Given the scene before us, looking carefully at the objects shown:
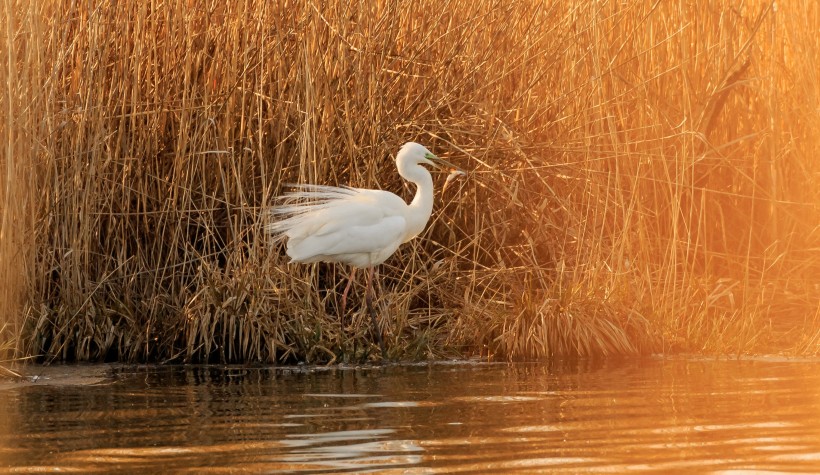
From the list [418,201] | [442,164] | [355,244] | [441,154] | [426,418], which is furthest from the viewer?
[441,154]

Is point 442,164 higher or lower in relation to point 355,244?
higher

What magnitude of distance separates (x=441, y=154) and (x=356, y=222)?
3.43 ft

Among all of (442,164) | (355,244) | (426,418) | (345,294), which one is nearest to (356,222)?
(355,244)

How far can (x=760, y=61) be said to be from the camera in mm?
7461

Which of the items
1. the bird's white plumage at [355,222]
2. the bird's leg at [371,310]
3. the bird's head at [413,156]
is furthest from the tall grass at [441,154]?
the bird's head at [413,156]

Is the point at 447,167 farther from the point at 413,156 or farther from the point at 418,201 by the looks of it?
the point at 413,156

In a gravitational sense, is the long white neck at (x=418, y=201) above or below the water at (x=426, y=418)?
above

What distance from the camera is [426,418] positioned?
15.1 ft

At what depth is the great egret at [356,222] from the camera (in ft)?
21.3

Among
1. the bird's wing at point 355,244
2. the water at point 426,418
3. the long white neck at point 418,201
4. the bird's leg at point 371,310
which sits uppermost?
the long white neck at point 418,201

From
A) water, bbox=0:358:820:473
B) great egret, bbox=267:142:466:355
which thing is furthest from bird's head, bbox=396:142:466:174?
water, bbox=0:358:820:473

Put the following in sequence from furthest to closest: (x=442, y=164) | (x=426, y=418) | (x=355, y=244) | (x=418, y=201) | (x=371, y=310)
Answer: (x=442, y=164), (x=418, y=201), (x=371, y=310), (x=355, y=244), (x=426, y=418)

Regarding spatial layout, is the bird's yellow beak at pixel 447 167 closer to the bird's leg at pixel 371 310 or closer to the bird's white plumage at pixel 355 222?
the bird's white plumage at pixel 355 222

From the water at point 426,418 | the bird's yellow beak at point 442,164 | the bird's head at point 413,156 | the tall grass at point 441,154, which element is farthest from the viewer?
the bird's yellow beak at point 442,164
